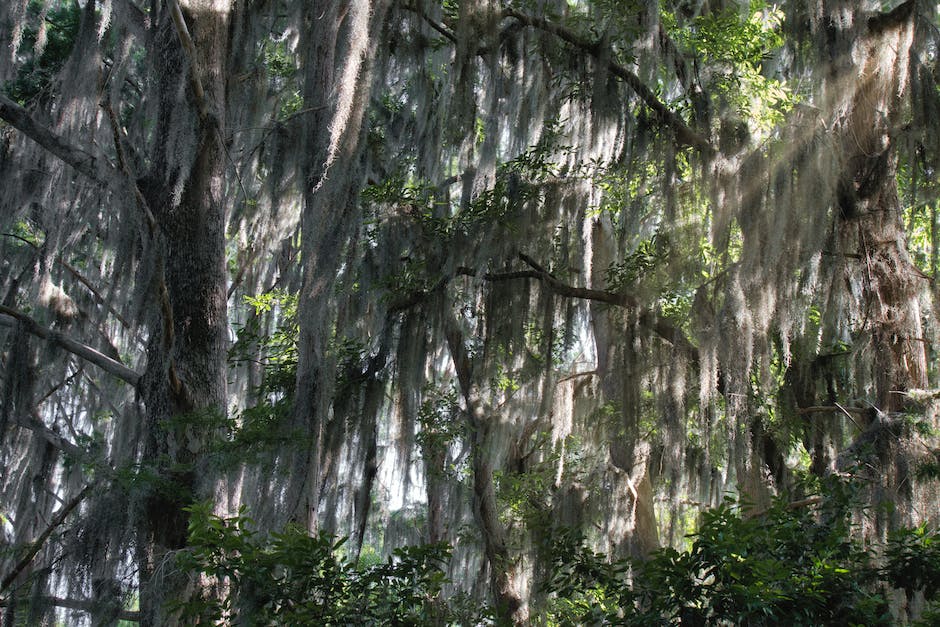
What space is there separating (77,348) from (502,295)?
9.96 ft

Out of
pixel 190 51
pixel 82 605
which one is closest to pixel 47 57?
pixel 190 51

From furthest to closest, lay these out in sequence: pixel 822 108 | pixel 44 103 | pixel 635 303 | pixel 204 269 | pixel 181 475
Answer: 1. pixel 44 103
2. pixel 635 303
3. pixel 822 108
4. pixel 204 269
5. pixel 181 475

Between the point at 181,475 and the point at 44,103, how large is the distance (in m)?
4.72

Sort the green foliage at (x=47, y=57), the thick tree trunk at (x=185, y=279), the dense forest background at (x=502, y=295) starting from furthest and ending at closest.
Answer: the green foliage at (x=47, y=57), the thick tree trunk at (x=185, y=279), the dense forest background at (x=502, y=295)

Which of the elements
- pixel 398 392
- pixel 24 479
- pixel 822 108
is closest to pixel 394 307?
pixel 398 392

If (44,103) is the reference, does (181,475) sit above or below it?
below

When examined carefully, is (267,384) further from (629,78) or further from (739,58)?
(739,58)

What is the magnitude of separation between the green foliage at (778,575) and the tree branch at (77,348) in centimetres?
342

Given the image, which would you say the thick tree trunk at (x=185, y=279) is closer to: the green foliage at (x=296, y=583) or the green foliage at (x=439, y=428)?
the green foliage at (x=296, y=583)

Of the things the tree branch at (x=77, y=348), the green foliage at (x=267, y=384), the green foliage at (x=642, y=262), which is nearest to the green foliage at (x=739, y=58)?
the green foliage at (x=642, y=262)

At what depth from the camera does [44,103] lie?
8172 mm

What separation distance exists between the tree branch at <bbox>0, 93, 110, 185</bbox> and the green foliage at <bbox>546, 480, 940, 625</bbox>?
3.62 meters

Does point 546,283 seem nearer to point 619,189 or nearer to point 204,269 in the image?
point 619,189

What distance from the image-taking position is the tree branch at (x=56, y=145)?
5.23m
